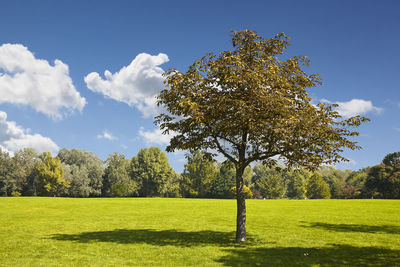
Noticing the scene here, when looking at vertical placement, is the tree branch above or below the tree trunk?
above

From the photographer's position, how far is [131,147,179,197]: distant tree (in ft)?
313

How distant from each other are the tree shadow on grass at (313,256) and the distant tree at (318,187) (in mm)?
101013

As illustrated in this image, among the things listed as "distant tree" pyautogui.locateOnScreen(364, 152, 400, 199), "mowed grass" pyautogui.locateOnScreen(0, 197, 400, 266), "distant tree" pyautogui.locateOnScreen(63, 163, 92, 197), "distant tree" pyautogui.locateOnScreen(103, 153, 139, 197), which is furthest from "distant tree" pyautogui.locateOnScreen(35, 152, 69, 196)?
"distant tree" pyautogui.locateOnScreen(364, 152, 400, 199)

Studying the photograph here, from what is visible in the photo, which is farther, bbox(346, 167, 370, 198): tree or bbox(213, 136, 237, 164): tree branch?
bbox(346, 167, 370, 198): tree

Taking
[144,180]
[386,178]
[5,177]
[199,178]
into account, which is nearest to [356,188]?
[386,178]

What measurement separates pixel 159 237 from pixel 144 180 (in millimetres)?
79022

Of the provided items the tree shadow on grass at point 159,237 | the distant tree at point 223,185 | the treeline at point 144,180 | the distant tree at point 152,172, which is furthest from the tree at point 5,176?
the tree shadow on grass at point 159,237

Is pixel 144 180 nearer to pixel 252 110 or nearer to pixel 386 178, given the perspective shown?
pixel 386 178

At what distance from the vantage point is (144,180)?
9675cm

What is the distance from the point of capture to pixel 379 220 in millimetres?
27469

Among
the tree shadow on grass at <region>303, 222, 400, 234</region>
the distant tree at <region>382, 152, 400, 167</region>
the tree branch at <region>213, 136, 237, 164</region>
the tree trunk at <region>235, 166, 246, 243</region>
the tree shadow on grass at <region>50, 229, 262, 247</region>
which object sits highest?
the distant tree at <region>382, 152, 400, 167</region>

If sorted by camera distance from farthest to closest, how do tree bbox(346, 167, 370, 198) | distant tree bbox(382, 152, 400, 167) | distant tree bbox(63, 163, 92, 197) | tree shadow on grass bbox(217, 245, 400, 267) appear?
tree bbox(346, 167, 370, 198) < distant tree bbox(63, 163, 92, 197) < distant tree bbox(382, 152, 400, 167) < tree shadow on grass bbox(217, 245, 400, 267)

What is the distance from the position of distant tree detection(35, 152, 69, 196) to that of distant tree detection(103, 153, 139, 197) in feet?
49.0

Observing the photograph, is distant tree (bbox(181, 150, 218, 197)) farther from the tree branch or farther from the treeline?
the tree branch
